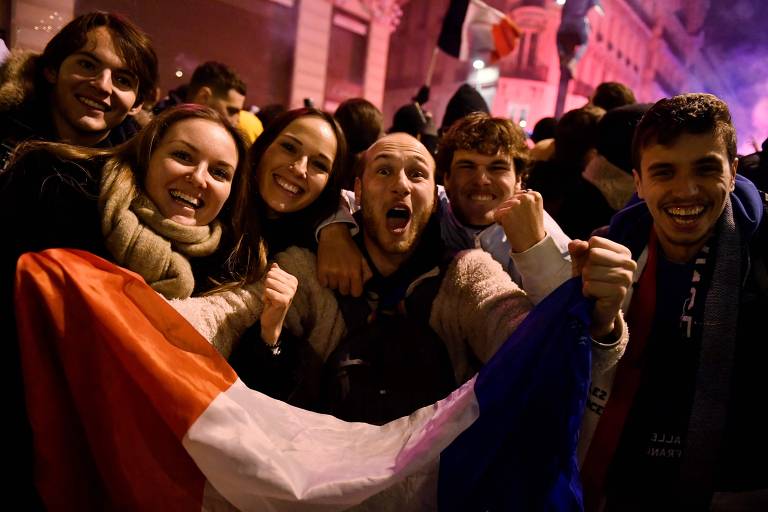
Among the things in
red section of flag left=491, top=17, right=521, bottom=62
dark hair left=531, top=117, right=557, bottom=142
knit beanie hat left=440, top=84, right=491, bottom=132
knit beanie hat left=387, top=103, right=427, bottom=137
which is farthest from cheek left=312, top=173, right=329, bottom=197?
red section of flag left=491, top=17, right=521, bottom=62

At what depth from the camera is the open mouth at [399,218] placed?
224 cm

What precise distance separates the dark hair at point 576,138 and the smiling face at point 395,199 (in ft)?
5.28

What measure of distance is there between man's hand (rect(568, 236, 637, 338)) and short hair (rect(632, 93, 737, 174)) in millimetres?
576

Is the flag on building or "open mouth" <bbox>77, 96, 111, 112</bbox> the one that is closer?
"open mouth" <bbox>77, 96, 111, 112</bbox>

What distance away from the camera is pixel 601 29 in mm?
13984

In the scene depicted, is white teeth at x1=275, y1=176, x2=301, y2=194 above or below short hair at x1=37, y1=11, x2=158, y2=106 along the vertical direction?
below

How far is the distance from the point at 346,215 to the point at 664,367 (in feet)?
4.58

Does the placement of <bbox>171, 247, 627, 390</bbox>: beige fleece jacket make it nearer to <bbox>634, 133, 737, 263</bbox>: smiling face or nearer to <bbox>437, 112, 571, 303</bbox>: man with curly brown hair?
<bbox>437, 112, 571, 303</bbox>: man with curly brown hair

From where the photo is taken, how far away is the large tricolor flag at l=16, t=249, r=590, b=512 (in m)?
1.41

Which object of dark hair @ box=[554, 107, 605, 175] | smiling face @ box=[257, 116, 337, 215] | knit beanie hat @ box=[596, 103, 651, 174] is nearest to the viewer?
smiling face @ box=[257, 116, 337, 215]

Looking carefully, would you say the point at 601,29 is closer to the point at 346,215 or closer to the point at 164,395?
the point at 346,215

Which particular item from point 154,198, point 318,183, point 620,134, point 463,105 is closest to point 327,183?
point 318,183

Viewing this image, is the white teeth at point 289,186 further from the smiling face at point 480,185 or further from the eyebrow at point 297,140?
the smiling face at point 480,185

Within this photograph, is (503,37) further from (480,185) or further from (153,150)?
(153,150)
